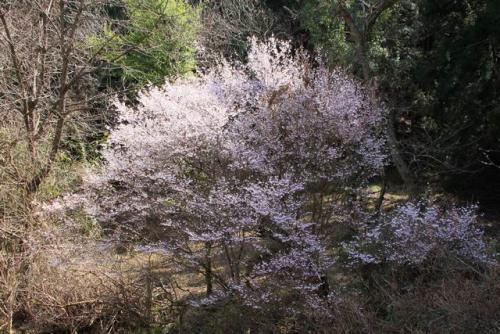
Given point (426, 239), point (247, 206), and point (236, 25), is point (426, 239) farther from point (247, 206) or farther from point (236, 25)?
point (236, 25)

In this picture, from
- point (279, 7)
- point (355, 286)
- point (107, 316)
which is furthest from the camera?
point (279, 7)

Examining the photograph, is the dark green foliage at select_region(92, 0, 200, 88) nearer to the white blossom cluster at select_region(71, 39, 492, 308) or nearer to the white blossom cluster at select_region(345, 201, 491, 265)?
the white blossom cluster at select_region(71, 39, 492, 308)

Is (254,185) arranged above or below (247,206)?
above

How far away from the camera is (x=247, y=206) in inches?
248

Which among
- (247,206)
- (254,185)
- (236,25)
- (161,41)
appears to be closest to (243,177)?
(247,206)

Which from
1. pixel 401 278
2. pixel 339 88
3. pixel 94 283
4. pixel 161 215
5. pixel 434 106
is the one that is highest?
pixel 434 106

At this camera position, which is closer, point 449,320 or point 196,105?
point 449,320

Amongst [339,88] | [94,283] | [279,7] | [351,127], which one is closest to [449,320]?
[351,127]

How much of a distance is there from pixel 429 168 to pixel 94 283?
690cm

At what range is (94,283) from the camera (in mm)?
7488

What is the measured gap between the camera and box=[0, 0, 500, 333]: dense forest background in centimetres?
616

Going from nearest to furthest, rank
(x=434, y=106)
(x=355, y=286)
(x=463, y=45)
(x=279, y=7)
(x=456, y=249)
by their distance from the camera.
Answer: (x=456, y=249) → (x=355, y=286) → (x=463, y=45) → (x=434, y=106) → (x=279, y=7)

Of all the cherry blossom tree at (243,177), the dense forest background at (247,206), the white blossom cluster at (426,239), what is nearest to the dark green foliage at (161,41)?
the dense forest background at (247,206)

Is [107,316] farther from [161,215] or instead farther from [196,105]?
[196,105]
